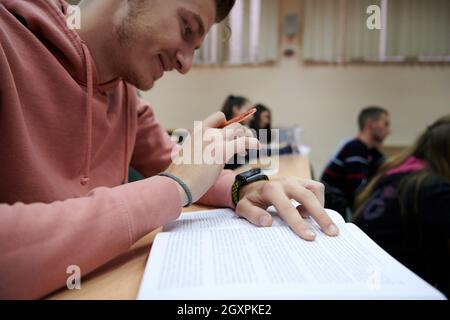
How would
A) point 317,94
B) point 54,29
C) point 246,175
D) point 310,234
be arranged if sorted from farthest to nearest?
1. point 317,94
2. point 246,175
3. point 54,29
4. point 310,234

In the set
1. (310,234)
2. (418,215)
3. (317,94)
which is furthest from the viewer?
(317,94)

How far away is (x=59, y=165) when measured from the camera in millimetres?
652

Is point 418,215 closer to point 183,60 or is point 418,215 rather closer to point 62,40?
point 183,60

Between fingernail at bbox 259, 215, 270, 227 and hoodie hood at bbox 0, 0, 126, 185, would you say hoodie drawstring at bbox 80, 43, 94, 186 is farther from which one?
fingernail at bbox 259, 215, 270, 227

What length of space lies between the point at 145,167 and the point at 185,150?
0.45 metres

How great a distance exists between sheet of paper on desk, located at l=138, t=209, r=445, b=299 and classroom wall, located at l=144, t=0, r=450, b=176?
3.09m

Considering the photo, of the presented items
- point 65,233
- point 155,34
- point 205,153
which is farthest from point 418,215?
point 65,233

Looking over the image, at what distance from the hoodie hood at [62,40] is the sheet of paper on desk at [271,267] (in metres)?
0.30

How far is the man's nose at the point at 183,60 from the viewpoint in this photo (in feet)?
2.45

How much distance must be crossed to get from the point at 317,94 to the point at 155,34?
3123mm

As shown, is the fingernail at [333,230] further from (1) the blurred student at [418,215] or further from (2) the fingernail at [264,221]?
(1) the blurred student at [418,215]

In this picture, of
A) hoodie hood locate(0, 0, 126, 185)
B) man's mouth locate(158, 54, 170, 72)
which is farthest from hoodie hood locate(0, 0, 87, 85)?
man's mouth locate(158, 54, 170, 72)
